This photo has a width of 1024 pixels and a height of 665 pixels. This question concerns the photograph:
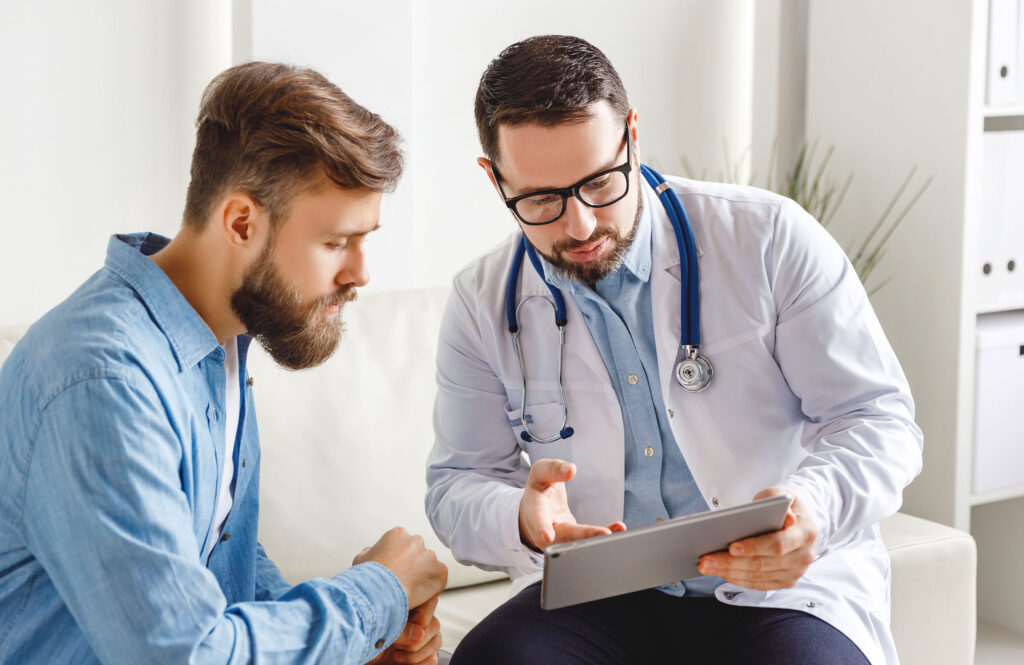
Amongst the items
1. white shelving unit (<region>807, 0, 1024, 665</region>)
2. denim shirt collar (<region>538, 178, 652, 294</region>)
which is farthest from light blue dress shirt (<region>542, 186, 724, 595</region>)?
white shelving unit (<region>807, 0, 1024, 665</region>)

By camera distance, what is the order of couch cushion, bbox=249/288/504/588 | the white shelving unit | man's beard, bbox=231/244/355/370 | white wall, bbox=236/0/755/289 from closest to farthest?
man's beard, bbox=231/244/355/370 → couch cushion, bbox=249/288/504/588 → white wall, bbox=236/0/755/289 → the white shelving unit

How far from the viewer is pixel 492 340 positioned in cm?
169

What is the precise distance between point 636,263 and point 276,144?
24.3 inches

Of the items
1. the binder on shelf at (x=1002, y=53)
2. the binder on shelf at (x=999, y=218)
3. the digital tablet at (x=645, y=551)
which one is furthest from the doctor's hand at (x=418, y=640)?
the binder on shelf at (x=1002, y=53)

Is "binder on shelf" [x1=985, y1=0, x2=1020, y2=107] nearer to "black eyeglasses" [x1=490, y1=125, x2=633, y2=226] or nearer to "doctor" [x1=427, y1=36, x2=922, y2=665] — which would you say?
"doctor" [x1=427, y1=36, x2=922, y2=665]

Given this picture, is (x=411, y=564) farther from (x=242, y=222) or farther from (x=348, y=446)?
(x=348, y=446)

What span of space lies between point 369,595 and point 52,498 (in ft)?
1.24

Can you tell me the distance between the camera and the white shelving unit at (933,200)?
257 cm

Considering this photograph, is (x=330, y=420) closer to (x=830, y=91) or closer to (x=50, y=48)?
(x=50, y=48)

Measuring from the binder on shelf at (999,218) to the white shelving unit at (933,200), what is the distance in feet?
0.09

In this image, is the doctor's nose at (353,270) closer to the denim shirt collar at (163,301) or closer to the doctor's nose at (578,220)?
the denim shirt collar at (163,301)

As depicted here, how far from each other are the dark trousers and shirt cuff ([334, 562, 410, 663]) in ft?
0.84

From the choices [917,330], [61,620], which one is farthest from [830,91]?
[61,620]

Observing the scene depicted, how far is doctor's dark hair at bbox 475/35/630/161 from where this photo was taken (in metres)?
1.48
